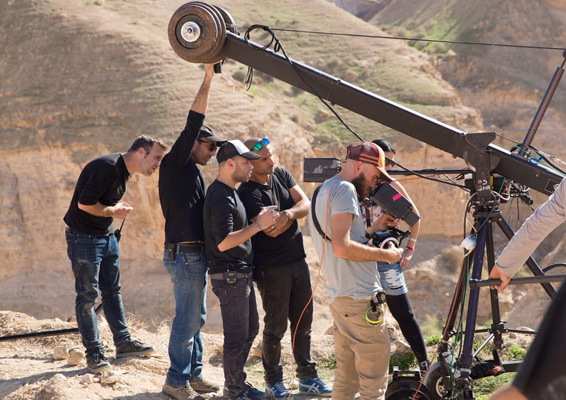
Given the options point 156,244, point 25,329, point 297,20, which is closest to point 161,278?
point 156,244

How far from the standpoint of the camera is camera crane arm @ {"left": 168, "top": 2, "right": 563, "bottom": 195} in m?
4.94

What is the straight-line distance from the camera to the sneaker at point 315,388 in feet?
19.7

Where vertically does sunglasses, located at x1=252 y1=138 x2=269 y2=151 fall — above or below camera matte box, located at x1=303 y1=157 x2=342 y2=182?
above

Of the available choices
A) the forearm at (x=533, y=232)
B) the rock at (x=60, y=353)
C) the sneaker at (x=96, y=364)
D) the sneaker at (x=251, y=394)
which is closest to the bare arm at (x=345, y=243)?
the forearm at (x=533, y=232)

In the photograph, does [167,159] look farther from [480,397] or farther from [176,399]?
[480,397]

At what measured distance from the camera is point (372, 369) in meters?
4.41

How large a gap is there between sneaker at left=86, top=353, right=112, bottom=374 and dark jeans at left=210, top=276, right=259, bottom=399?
1.12 m

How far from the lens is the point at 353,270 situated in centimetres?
452

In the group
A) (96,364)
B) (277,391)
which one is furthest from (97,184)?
(277,391)

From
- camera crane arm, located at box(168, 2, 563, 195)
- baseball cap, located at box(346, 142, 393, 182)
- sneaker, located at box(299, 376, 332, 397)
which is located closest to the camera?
baseball cap, located at box(346, 142, 393, 182)

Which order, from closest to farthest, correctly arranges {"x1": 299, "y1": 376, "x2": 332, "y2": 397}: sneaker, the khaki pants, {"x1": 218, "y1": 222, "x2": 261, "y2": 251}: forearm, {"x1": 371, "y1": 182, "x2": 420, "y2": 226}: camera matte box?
the khaki pants < {"x1": 371, "y1": 182, "x2": 420, "y2": 226}: camera matte box < {"x1": 218, "y1": 222, "x2": 261, "y2": 251}: forearm < {"x1": 299, "y1": 376, "x2": 332, "y2": 397}: sneaker

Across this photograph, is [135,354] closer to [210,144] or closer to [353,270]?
Result: [210,144]

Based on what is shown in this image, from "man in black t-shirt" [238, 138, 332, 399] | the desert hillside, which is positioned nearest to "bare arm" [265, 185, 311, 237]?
"man in black t-shirt" [238, 138, 332, 399]

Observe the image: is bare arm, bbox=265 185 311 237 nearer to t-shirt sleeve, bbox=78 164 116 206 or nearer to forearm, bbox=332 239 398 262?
forearm, bbox=332 239 398 262
